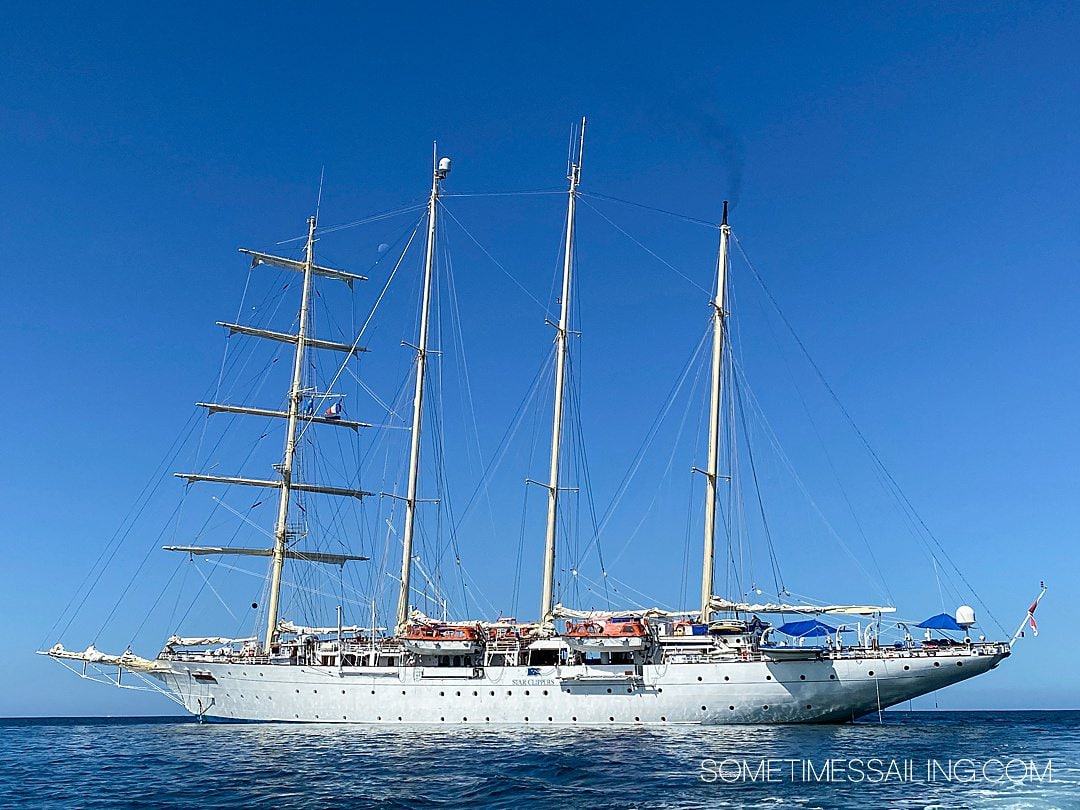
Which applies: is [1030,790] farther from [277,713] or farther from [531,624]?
[277,713]

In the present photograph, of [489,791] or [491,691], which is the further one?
[491,691]

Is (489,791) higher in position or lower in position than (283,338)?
lower

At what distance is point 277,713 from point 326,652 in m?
4.73

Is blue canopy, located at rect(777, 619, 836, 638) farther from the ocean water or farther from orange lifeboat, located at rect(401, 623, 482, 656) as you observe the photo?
orange lifeboat, located at rect(401, 623, 482, 656)

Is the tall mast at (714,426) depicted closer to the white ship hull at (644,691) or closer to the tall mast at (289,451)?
the white ship hull at (644,691)

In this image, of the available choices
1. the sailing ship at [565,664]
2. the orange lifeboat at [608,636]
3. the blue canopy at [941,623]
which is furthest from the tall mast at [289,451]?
the blue canopy at [941,623]

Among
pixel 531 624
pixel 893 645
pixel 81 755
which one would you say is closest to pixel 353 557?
pixel 531 624

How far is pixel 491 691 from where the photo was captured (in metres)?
51.6

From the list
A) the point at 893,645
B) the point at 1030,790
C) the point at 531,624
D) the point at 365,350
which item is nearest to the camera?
the point at 1030,790

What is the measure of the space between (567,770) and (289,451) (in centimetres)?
4361

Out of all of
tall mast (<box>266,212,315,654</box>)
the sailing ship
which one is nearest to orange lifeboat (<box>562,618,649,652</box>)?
the sailing ship

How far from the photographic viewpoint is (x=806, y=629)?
4875 centimetres

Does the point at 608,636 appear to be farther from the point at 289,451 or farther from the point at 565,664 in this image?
the point at 289,451

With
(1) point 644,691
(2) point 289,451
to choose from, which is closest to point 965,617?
(1) point 644,691
